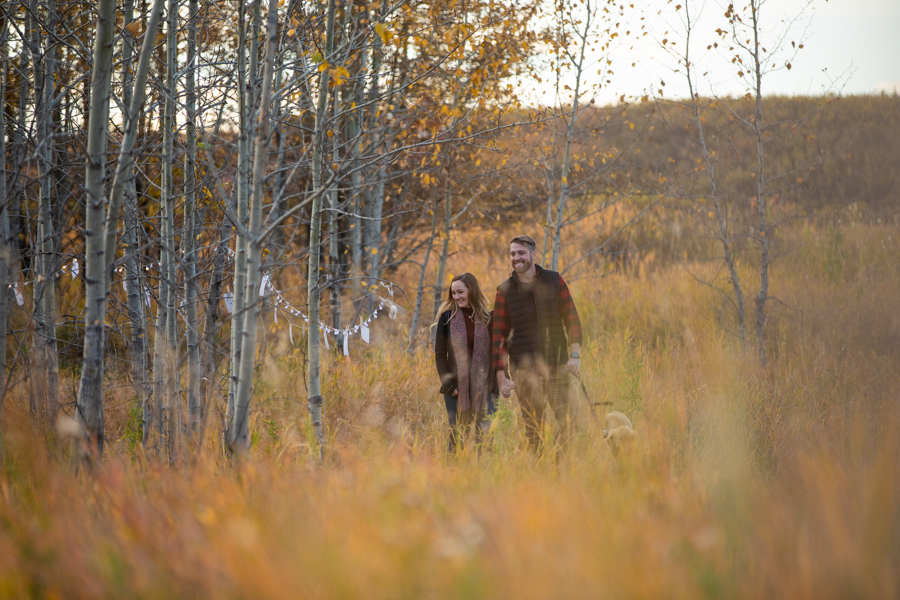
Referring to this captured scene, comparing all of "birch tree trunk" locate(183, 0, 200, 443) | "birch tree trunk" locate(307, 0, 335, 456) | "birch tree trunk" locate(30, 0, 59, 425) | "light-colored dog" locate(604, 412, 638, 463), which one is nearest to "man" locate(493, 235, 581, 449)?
"light-colored dog" locate(604, 412, 638, 463)

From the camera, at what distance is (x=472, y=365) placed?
189 inches

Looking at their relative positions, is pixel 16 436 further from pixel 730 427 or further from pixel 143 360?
pixel 730 427

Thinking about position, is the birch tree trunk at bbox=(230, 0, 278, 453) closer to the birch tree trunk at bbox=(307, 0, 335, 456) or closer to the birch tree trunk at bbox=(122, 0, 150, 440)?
the birch tree trunk at bbox=(307, 0, 335, 456)

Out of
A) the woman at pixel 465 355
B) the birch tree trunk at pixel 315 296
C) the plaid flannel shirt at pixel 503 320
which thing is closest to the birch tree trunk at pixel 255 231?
the birch tree trunk at pixel 315 296

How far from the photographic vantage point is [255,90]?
3412 millimetres

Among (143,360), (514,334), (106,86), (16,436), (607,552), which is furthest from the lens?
(514,334)

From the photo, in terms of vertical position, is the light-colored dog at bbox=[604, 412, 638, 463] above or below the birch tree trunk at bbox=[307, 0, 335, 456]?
below

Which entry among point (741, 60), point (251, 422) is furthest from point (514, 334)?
point (741, 60)

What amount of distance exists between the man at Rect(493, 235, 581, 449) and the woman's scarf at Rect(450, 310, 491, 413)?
0.12m

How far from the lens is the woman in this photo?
15.6 ft

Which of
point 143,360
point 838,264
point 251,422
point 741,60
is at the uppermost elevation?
point 741,60

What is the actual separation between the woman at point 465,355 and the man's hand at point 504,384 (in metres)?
0.14

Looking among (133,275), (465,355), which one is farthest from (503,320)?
(133,275)

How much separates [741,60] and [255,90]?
583 cm
